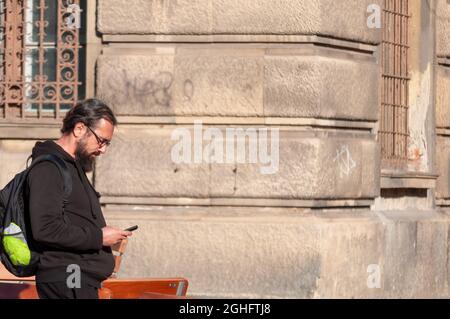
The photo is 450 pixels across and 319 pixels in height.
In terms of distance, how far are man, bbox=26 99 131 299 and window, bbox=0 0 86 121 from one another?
4713mm

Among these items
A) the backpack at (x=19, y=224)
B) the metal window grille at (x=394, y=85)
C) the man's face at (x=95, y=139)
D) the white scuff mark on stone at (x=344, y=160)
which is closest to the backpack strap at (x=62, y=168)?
the backpack at (x=19, y=224)

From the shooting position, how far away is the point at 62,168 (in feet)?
19.8

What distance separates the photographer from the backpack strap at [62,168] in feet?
19.7

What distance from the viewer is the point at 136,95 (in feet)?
34.7

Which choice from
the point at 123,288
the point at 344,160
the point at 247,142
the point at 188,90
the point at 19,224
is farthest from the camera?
the point at 344,160

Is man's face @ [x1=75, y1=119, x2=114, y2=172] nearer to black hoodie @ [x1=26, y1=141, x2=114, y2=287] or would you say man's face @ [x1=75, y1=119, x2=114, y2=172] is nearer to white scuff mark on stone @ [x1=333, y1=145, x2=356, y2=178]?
black hoodie @ [x1=26, y1=141, x2=114, y2=287]

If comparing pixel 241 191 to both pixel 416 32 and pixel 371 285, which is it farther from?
pixel 416 32

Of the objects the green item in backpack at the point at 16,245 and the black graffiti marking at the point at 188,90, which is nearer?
the green item in backpack at the point at 16,245

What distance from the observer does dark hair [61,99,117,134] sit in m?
6.22

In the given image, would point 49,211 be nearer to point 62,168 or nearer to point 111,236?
Result: point 62,168

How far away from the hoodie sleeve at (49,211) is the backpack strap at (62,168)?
20 mm

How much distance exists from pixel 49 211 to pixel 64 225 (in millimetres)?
A: 108

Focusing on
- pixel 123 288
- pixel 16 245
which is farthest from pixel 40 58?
pixel 16 245

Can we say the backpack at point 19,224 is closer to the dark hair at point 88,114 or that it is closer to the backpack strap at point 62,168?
the backpack strap at point 62,168
